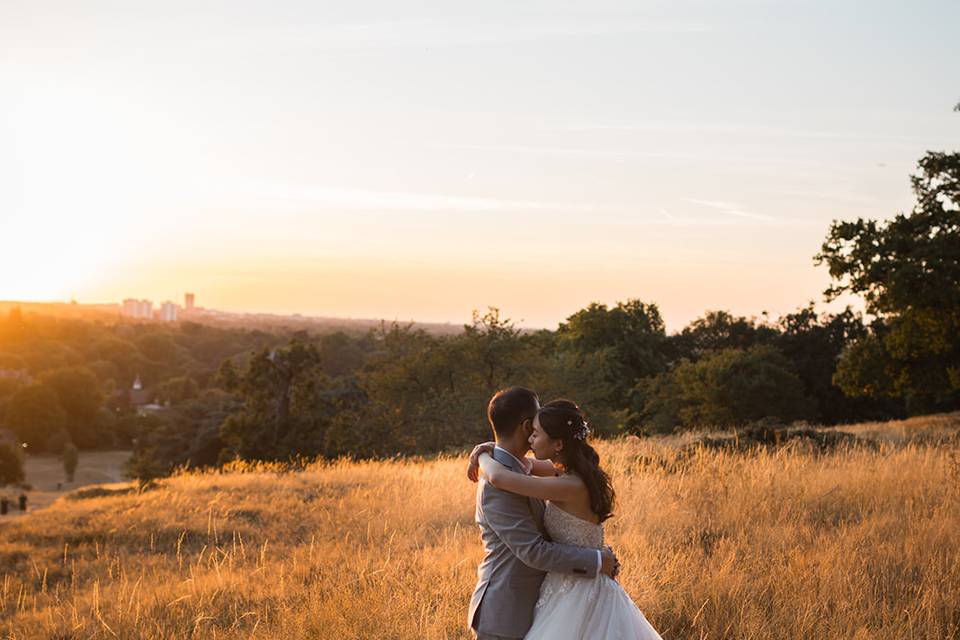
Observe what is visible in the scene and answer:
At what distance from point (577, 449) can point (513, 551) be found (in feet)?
1.71

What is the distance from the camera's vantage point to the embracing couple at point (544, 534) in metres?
3.54


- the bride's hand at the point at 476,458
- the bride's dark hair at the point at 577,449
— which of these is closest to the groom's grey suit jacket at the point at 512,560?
the bride's hand at the point at 476,458

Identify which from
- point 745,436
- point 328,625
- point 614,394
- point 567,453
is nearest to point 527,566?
point 567,453

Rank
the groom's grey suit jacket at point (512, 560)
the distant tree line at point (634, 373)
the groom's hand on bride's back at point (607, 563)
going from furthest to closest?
the distant tree line at point (634, 373), the groom's hand on bride's back at point (607, 563), the groom's grey suit jacket at point (512, 560)

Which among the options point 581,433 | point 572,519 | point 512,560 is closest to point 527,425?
point 581,433

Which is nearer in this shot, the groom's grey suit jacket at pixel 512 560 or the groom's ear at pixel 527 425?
the groom's grey suit jacket at pixel 512 560

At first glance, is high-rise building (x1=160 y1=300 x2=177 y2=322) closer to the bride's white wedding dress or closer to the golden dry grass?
the golden dry grass

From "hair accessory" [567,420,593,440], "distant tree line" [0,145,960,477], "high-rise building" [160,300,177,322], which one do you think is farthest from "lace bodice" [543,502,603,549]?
"high-rise building" [160,300,177,322]

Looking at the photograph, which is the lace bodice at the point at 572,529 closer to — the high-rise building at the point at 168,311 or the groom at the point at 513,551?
the groom at the point at 513,551

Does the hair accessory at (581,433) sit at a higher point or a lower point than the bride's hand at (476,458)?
higher

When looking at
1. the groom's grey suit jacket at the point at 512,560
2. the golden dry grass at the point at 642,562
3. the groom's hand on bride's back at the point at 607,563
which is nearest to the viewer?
the groom's grey suit jacket at the point at 512,560

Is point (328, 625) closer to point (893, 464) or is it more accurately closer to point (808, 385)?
point (893, 464)

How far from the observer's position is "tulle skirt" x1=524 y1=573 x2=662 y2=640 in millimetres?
3596

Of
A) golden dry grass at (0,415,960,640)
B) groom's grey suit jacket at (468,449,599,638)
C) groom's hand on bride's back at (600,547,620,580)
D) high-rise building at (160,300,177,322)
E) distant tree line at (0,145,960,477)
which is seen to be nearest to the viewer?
groom's grey suit jacket at (468,449,599,638)
